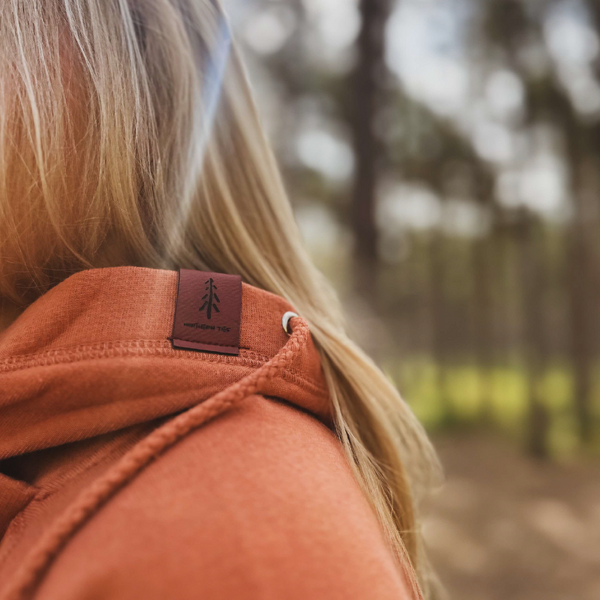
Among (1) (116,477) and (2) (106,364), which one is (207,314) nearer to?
(2) (106,364)

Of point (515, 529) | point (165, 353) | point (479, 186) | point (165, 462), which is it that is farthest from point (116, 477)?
point (479, 186)

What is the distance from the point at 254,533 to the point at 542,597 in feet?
16.1

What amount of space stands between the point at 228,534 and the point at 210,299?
0.34 m

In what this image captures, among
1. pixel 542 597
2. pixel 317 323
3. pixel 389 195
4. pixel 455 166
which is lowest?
pixel 542 597

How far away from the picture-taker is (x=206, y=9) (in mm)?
1047

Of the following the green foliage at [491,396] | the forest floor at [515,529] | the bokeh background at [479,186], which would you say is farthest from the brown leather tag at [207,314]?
the green foliage at [491,396]

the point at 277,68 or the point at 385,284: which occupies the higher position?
the point at 277,68

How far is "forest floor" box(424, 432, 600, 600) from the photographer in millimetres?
4574

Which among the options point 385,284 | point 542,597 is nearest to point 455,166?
point 385,284

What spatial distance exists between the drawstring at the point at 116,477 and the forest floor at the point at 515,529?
328 cm

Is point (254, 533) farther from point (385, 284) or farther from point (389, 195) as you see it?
point (385, 284)

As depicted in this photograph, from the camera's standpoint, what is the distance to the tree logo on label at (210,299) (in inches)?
29.2

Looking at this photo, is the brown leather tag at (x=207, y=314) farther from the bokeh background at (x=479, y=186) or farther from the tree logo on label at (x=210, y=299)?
the bokeh background at (x=479, y=186)

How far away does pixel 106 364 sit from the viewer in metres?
0.65
